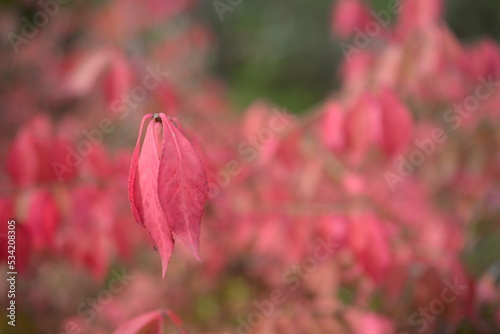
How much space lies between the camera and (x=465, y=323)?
6.03 feet

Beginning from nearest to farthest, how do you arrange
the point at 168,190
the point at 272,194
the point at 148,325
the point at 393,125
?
the point at 168,190
the point at 148,325
the point at 393,125
the point at 272,194

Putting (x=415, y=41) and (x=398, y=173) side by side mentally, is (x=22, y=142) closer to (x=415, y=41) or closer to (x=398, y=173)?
(x=415, y=41)

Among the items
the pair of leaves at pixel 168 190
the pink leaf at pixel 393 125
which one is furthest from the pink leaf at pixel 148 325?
the pink leaf at pixel 393 125

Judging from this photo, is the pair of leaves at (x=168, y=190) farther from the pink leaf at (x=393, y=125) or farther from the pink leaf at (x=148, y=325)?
the pink leaf at (x=393, y=125)

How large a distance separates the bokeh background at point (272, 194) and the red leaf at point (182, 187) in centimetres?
25

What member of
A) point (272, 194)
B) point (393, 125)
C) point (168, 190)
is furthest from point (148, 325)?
point (272, 194)

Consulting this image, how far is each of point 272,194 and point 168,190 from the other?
1.67 m

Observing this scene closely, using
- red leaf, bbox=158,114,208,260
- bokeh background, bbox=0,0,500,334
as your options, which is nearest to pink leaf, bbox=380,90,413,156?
bokeh background, bbox=0,0,500,334

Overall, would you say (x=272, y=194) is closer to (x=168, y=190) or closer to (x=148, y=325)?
(x=148, y=325)

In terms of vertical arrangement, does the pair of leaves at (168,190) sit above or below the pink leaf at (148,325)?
above

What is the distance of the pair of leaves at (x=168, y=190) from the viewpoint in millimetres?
812

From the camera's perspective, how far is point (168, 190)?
2.66 feet

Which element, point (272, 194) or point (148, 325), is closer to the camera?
point (148, 325)

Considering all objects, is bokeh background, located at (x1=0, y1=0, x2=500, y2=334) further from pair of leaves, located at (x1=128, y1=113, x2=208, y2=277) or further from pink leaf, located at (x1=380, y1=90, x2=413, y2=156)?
pair of leaves, located at (x1=128, y1=113, x2=208, y2=277)
